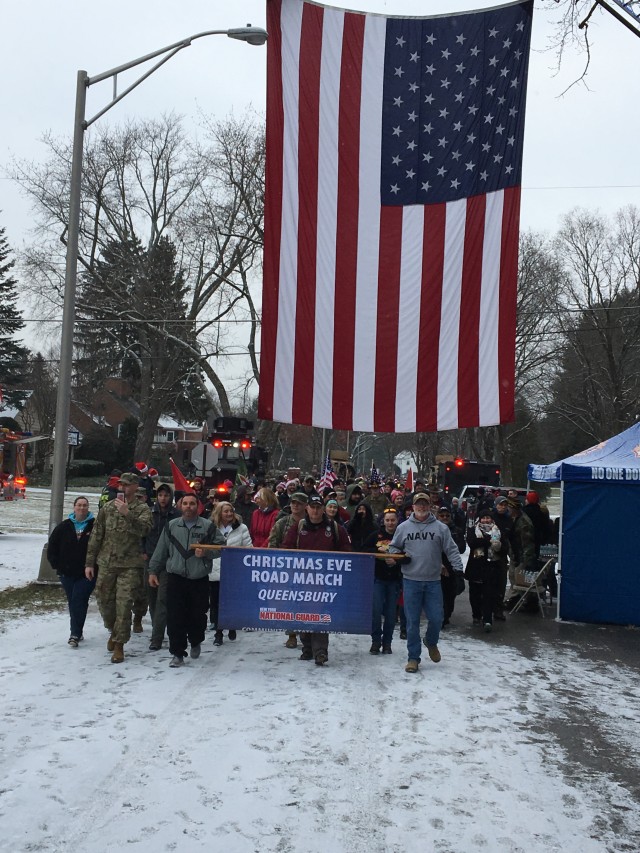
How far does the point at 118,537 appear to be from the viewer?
9445 mm

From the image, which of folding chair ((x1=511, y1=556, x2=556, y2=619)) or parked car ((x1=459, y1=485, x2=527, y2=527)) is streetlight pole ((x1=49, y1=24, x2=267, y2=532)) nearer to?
folding chair ((x1=511, y1=556, x2=556, y2=619))

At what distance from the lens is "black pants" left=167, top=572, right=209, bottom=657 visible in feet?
29.5

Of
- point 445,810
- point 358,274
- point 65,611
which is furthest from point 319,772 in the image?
point 65,611

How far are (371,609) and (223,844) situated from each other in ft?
16.6

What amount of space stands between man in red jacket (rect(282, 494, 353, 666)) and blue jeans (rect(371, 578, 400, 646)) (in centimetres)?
60

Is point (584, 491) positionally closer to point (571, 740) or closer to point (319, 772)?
point (571, 740)

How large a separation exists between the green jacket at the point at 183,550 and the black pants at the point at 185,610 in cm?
9

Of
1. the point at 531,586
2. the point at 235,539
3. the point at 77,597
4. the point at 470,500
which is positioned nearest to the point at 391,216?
the point at 235,539

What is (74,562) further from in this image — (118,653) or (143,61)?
(143,61)

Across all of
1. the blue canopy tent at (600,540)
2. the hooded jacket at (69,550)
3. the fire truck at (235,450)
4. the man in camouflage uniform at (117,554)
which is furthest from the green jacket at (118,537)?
the fire truck at (235,450)

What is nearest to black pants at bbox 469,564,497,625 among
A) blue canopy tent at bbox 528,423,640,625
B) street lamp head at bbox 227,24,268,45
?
blue canopy tent at bbox 528,423,640,625

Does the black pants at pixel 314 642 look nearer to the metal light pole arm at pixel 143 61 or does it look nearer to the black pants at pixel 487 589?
the black pants at pixel 487 589

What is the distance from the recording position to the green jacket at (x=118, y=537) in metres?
9.43

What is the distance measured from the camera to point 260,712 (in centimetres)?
731
